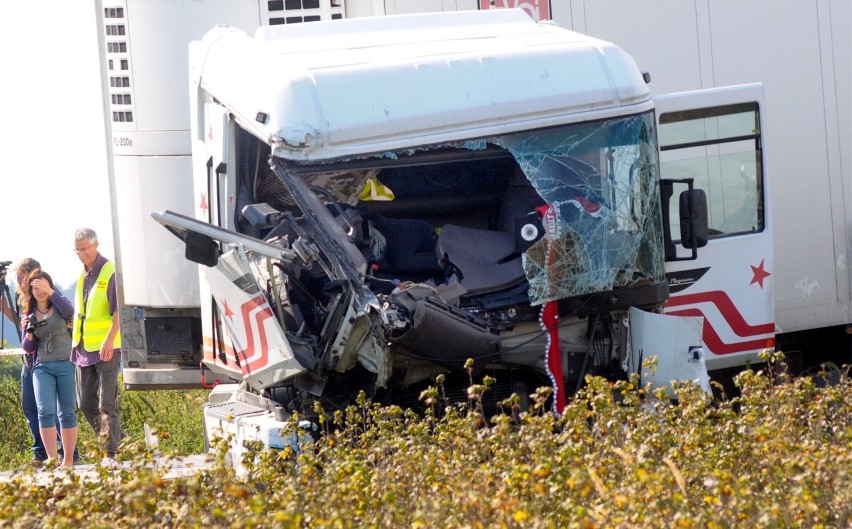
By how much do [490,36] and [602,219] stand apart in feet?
4.23

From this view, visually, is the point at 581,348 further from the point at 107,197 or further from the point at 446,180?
the point at 107,197

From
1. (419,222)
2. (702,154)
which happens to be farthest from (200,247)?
(702,154)

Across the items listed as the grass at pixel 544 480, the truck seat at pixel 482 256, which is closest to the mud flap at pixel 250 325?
the grass at pixel 544 480

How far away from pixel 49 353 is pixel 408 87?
3784 mm

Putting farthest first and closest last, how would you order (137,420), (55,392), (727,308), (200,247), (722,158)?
1. (137,420)
2. (55,392)
3. (722,158)
4. (727,308)
5. (200,247)

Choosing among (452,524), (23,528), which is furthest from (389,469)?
(23,528)

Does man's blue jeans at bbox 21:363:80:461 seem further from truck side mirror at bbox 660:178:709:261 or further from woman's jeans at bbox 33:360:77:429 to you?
truck side mirror at bbox 660:178:709:261

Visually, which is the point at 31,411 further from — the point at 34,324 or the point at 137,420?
the point at 137,420

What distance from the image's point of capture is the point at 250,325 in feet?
21.9

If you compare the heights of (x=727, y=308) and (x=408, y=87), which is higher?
(x=408, y=87)

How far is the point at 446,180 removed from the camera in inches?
310

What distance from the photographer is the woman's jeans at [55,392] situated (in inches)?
351

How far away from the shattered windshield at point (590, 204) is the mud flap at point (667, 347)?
235mm

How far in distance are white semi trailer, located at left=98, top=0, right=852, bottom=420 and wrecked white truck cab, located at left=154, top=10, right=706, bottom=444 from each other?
0.81 meters
